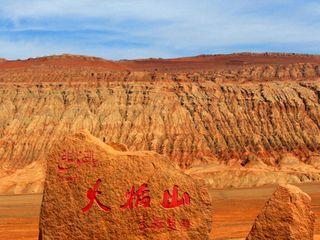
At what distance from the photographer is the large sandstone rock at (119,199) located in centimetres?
1023

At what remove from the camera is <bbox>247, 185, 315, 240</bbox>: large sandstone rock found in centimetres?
1107

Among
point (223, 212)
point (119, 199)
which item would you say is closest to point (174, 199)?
point (119, 199)

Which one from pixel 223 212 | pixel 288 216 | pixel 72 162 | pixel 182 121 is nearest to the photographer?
pixel 72 162

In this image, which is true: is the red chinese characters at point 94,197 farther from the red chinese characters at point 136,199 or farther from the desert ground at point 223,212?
the desert ground at point 223,212

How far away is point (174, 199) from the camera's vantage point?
33.7 feet

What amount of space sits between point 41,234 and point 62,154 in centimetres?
146

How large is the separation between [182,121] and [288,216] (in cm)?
5415

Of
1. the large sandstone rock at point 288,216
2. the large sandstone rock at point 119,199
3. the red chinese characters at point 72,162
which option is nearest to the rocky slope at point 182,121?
the large sandstone rock at point 288,216

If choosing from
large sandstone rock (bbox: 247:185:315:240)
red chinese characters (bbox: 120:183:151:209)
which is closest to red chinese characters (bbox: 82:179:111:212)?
red chinese characters (bbox: 120:183:151:209)

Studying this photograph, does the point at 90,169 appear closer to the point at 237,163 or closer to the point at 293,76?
the point at 237,163

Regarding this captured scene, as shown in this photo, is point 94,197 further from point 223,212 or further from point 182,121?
point 182,121

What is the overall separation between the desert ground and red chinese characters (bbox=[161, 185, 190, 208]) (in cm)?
631

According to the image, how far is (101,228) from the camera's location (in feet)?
33.7

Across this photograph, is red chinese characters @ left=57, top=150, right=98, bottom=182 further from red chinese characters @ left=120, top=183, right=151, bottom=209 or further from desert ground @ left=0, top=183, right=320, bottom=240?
desert ground @ left=0, top=183, right=320, bottom=240
